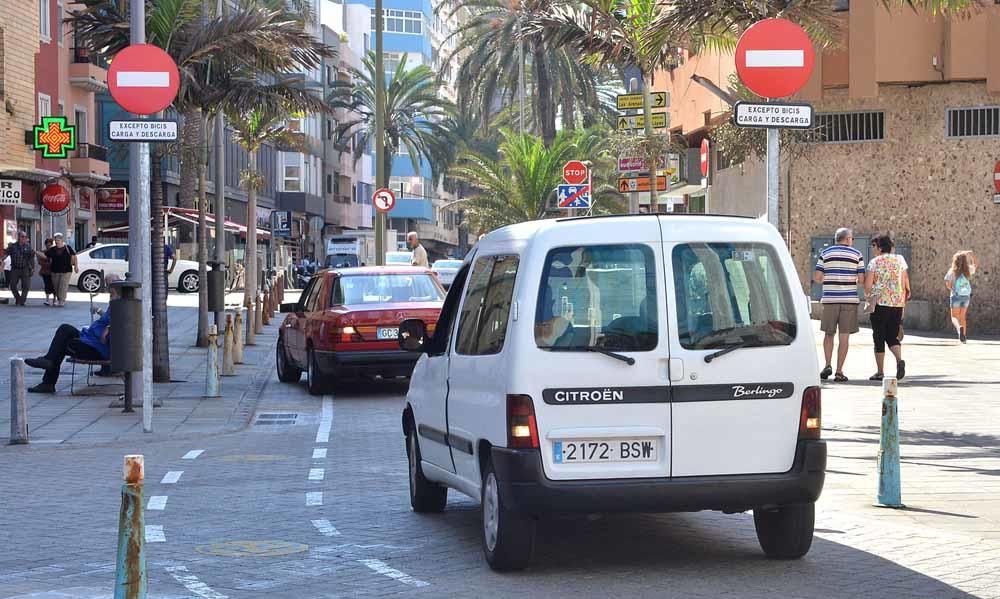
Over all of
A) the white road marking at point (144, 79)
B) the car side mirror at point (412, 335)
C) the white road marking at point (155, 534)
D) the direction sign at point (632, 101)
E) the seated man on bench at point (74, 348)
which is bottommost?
the white road marking at point (155, 534)

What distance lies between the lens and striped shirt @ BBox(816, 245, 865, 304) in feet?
66.7

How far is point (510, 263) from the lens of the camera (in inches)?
335

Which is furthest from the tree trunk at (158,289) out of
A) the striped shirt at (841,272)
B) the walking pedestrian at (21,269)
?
the walking pedestrian at (21,269)

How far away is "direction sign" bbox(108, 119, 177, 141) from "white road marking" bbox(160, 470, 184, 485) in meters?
3.38

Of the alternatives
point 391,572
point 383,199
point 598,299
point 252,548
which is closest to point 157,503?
point 252,548

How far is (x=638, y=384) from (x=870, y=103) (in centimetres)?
2778

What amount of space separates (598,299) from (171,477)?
538 centimetres

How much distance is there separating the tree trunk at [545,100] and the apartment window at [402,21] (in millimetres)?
61482

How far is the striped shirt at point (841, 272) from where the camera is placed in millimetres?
20344

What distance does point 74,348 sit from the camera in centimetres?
1911

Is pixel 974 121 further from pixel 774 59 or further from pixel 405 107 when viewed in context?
pixel 405 107

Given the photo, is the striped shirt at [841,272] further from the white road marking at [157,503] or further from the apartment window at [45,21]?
the apartment window at [45,21]

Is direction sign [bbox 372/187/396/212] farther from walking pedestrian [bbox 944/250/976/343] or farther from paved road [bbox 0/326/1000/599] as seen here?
paved road [bbox 0/326/1000/599]

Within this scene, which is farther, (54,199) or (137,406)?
(54,199)
